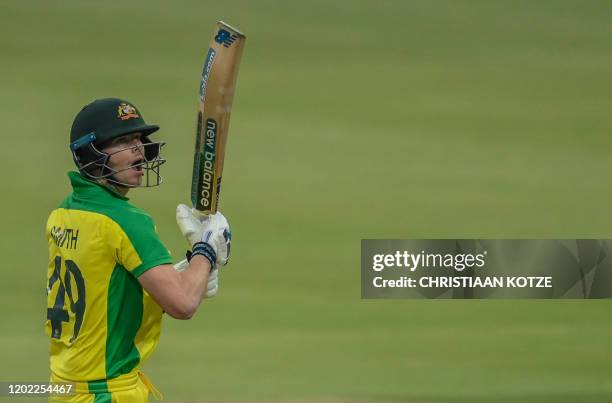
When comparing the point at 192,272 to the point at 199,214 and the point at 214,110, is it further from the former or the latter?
the point at 214,110

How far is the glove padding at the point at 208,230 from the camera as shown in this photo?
3.08 m

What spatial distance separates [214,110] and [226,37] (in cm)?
21

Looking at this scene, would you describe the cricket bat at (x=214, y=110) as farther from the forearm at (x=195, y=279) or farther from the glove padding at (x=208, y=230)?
the forearm at (x=195, y=279)

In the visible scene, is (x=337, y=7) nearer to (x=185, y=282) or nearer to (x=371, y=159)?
(x=371, y=159)

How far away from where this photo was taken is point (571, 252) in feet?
23.0

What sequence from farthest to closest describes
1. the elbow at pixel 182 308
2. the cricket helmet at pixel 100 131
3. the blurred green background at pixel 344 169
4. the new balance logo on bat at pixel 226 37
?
the blurred green background at pixel 344 169 → the new balance logo on bat at pixel 226 37 → the cricket helmet at pixel 100 131 → the elbow at pixel 182 308

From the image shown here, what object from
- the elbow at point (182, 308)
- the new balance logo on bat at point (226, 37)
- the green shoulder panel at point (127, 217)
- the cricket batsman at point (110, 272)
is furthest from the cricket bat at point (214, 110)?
the elbow at point (182, 308)

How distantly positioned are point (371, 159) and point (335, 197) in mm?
469

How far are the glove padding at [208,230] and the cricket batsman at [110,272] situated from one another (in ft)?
0.04

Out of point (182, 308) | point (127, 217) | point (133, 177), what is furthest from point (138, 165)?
point (182, 308)

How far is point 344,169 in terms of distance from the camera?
7605mm

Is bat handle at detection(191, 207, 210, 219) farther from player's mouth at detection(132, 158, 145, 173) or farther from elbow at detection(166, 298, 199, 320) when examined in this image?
elbow at detection(166, 298, 199, 320)

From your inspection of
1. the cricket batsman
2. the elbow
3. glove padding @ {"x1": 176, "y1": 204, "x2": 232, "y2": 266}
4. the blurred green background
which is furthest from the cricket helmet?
the blurred green background

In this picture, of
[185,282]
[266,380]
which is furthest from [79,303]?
[266,380]
